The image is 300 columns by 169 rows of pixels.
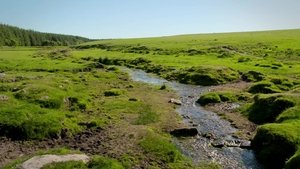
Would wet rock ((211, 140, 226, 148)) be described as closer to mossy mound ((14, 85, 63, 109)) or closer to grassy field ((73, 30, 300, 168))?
grassy field ((73, 30, 300, 168))

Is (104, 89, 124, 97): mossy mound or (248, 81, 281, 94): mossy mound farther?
(248, 81, 281, 94): mossy mound

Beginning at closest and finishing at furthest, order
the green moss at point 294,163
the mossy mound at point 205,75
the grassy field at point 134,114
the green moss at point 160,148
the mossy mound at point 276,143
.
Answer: the green moss at point 294,163, the mossy mound at point 276,143, the green moss at point 160,148, the grassy field at point 134,114, the mossy mound at point 205,75

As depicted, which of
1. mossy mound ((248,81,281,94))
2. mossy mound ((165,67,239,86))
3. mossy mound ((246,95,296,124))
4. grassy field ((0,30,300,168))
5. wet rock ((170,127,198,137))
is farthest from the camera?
Result: mossy mound ((165,67,239,86))

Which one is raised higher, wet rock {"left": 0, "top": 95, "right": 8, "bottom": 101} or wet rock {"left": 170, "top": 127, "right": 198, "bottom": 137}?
wet rock {"left": 0, "top": 95, "right": 8, "bottom": 101}

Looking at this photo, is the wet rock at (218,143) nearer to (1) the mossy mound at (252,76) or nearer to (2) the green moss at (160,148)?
(2) the green moss at (160,148)

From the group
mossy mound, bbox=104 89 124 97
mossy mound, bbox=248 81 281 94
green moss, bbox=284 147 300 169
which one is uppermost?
green moss, bbox=284 147 300 169

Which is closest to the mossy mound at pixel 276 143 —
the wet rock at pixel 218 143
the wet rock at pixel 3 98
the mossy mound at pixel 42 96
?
the wet rock at pixel 218 143

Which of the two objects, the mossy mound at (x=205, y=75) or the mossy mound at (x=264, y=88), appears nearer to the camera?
the mossy mound at (x=264, y=88)

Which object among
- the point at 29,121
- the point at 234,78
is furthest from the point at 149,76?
the point at 29,121

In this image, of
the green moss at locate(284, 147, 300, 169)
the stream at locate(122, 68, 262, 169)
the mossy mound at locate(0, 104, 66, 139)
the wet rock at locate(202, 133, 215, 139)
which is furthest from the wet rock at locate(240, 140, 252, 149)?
the mossy mound at locate(0, 104, 66, 139)

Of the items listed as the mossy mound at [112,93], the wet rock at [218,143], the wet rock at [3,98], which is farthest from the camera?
the mossy mound at [112,93]

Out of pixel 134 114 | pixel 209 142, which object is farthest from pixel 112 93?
pixel 209 142

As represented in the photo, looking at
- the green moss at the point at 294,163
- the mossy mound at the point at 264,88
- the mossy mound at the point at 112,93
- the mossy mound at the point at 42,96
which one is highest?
the mossy mound at the point at 42,96

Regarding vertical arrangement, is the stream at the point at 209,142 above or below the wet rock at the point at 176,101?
below
